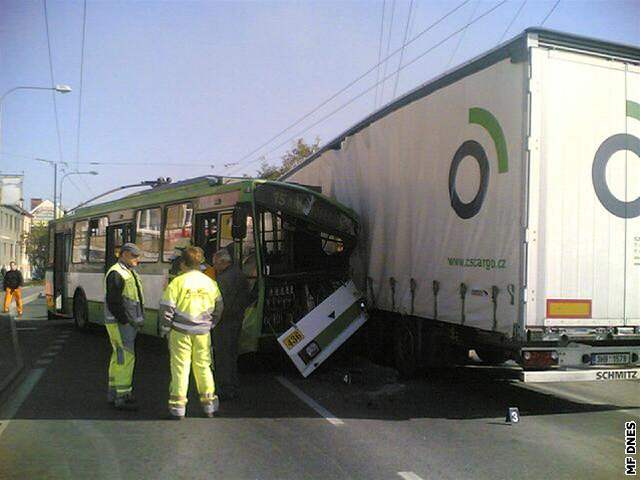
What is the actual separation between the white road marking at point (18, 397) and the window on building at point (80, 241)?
5899 mm

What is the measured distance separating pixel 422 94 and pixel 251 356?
525 cm

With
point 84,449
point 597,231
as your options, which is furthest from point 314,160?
point 84,449

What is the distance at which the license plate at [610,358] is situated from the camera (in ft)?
22.1

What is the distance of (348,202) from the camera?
11.2 metres

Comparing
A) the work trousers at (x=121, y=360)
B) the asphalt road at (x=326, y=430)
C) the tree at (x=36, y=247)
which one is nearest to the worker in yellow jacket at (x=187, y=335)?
the asphalt road at (x=326, y=430)

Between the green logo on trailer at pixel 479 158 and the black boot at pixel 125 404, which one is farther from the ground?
the green logo on trailer at pixel 479 158

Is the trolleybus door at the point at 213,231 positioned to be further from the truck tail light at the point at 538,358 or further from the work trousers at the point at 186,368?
the truck tail light at the point at 538,358

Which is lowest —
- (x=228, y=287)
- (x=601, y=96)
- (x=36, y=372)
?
(x=36, y=372)

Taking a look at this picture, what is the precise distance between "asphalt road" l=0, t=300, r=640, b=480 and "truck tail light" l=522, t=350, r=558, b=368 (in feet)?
2.12

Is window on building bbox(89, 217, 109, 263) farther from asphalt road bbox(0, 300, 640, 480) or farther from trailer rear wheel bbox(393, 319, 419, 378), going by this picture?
trailer rear wheel bbox(393, 319, 419, 378)

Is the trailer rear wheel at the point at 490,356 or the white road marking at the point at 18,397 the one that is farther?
the trailer rear wheel at the point at 490,356

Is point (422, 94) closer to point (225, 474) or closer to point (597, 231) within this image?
point (597, 231)

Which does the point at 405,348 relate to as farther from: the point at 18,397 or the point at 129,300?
the point at 18,397

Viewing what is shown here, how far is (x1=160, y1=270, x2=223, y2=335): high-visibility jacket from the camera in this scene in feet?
21.9
